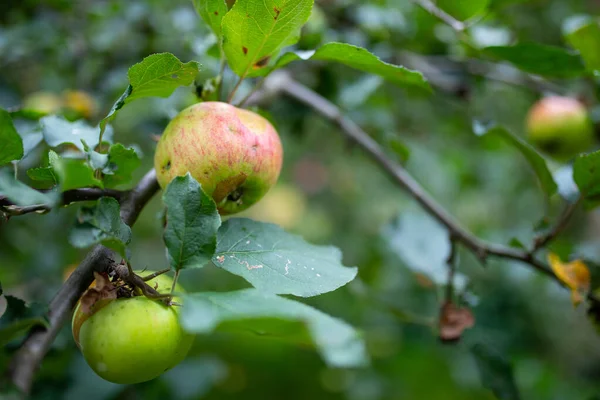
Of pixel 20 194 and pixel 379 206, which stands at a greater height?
pixel 20 194

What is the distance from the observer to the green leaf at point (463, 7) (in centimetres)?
96

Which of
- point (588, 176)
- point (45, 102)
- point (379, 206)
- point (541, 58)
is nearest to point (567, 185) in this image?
point (588, 176)

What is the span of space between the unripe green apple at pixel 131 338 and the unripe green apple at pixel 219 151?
0.53 feet

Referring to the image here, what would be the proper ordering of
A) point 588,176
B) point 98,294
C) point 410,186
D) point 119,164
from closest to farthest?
point 98,294 < point 119,164 < point 588,176 < point 410,186

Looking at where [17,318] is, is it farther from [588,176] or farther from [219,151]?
[588,176]

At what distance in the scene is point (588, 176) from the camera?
827mm

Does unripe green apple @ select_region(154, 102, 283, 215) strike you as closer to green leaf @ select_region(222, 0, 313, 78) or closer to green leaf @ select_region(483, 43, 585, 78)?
green leaf @ select_region(222, 0, 313, 78)

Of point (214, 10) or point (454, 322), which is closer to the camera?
point (214, 10)

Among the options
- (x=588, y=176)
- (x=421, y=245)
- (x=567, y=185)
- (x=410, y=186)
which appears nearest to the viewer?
(x=588, y=176)

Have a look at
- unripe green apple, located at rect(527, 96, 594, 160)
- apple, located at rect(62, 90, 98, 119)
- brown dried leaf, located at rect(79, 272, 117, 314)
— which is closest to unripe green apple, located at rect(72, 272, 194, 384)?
brown dried leaf, located at rect(79, 272, 117, 314)

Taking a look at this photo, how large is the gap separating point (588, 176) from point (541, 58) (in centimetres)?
22

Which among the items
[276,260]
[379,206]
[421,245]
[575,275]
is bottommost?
[379,206]

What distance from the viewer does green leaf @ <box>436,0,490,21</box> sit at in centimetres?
96

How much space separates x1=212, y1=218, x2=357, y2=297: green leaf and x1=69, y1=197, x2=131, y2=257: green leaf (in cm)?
12
